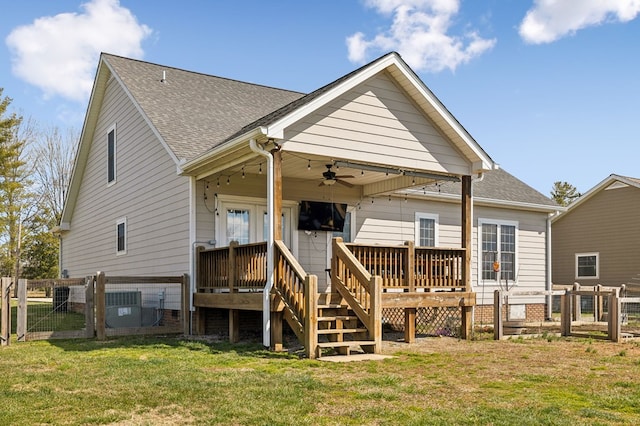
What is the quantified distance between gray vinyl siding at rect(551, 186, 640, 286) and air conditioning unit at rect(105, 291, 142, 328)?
1795 centimetres

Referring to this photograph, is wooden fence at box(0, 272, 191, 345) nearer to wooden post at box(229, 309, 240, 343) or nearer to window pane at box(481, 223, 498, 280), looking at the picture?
wooden post at box(229, 309, 240, 343)

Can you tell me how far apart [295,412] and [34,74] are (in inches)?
1564

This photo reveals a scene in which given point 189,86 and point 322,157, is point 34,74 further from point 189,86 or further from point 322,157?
point 322,157

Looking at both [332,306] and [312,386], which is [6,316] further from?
[312,386]

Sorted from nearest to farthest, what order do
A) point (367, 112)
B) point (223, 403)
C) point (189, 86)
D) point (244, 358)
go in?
1. point (223, 403)
2. point (244, 358)
3. point (367, 112)
4. point (189, 86)

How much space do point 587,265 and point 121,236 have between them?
18.0 meters

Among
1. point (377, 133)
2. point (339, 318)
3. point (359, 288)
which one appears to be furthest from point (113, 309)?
point (377, 133)

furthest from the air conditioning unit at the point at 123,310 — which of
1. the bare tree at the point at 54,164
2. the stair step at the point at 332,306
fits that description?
the bare tree at the point at 54,164

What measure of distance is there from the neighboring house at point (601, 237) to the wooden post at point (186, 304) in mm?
16453

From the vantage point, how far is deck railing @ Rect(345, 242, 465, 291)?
38.7 ft

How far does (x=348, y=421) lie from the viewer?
229 inches

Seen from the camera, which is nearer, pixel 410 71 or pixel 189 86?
pixel 410 71

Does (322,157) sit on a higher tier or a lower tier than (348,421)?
higher

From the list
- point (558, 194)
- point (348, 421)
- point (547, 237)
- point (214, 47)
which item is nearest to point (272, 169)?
point (348, 421)
